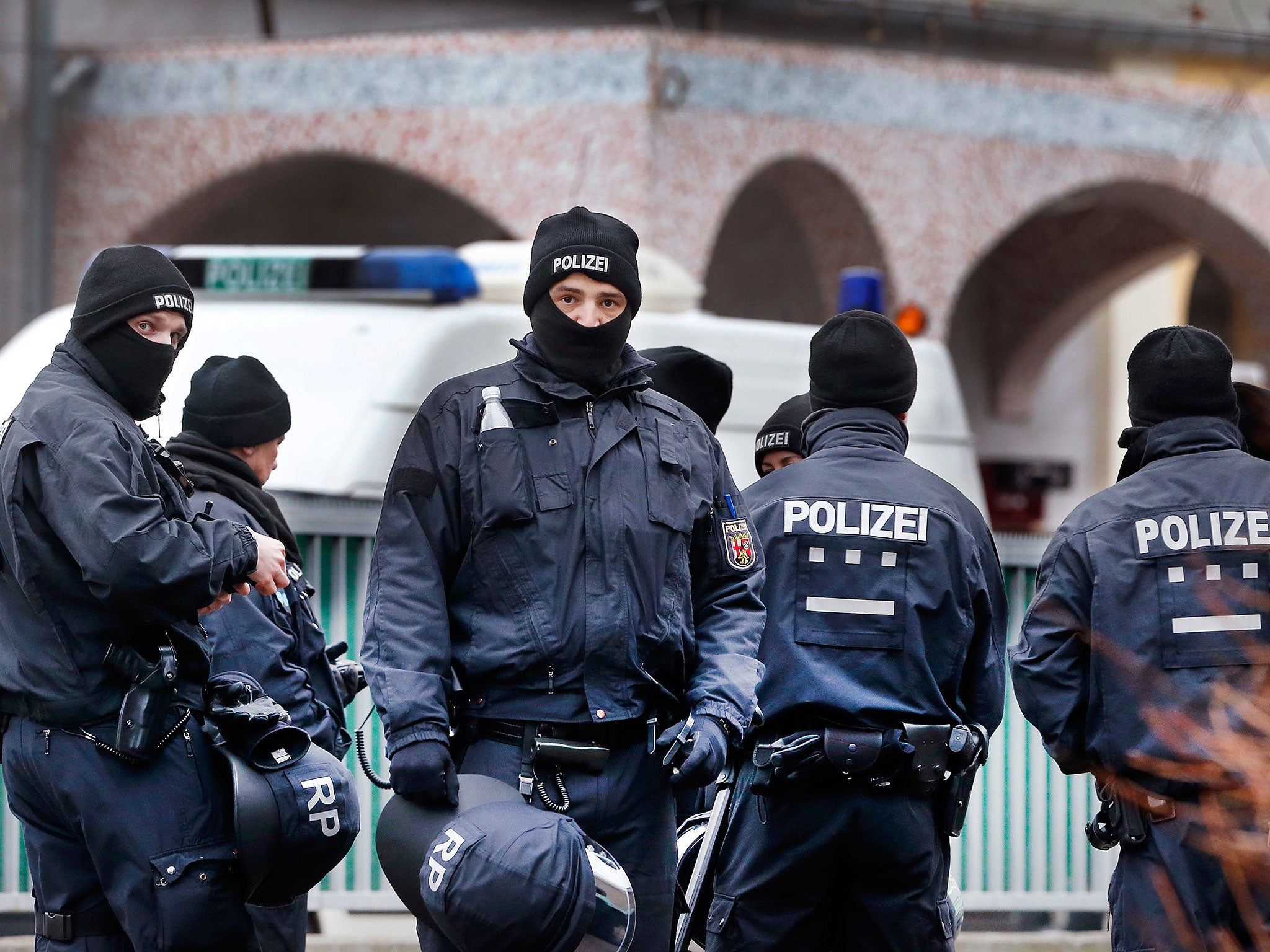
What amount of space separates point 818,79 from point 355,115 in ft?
12.4

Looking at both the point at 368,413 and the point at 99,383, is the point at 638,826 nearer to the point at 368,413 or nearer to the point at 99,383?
the point at 99,383

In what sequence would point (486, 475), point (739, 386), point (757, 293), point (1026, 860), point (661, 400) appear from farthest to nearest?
1. point (757, 293)
2. point (739, 386)
3. point (1026, 860)
4. point (661, 400)
5. point (486, 475)

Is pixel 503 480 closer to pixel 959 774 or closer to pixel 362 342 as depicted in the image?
pixel 959 774

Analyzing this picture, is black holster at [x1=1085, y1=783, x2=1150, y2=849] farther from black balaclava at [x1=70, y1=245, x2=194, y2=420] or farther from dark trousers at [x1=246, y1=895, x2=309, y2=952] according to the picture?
black balaclava at [x1=70, y1=245, x2=194, y2=420]

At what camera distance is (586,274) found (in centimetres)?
371

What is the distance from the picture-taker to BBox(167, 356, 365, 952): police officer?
14.5 feet

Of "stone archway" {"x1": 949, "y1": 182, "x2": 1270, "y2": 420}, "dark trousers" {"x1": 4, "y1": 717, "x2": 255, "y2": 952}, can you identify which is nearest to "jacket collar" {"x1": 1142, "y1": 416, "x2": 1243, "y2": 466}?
"dark trousers" {"x1": 4, "y1": 717, "x2": 255, "y2": 952}

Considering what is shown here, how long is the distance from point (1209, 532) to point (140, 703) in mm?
2339

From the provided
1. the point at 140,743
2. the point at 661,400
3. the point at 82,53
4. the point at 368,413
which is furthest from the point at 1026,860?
the point at 82,53

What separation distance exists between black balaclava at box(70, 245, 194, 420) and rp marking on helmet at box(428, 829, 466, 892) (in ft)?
4.00

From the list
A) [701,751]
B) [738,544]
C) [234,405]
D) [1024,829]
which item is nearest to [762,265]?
[1024,829]

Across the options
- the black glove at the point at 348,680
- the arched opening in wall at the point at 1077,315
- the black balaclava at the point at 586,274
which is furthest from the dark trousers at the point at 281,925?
the arched opening in wall at the point at 1077,315

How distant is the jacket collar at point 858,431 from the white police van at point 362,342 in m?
2.19

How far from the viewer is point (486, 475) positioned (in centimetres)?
360
